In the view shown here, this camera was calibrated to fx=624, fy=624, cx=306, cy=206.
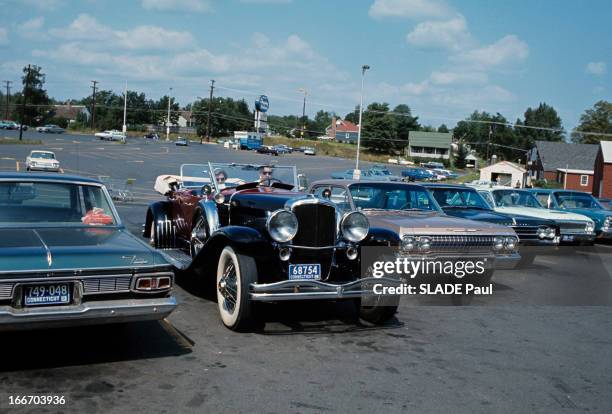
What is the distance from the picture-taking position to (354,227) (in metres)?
6.75

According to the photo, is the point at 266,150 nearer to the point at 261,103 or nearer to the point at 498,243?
the point at 261,103

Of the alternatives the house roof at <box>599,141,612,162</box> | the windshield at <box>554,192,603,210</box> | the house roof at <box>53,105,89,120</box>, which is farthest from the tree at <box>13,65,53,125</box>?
the windshield at <box>554,192,603,210</box>

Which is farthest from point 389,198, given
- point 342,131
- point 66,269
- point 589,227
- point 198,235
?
point 342,131

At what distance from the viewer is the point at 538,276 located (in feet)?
36.1

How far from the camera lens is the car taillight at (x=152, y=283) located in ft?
16.8

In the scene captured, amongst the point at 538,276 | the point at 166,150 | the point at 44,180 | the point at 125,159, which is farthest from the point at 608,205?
the point at 166,150

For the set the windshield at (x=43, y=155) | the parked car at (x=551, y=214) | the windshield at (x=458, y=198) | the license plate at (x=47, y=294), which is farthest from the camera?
the windshield at (x=43, y=155)

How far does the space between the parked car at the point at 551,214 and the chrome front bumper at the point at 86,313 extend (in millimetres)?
10168

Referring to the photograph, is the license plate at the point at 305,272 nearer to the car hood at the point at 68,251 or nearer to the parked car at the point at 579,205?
the car hood at the point at 68,251

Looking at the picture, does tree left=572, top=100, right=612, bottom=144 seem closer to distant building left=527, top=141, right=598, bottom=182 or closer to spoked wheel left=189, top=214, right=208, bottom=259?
distant building left=527, top=141, right=598, bottom=182

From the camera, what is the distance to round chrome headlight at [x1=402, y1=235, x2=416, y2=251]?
317 inches

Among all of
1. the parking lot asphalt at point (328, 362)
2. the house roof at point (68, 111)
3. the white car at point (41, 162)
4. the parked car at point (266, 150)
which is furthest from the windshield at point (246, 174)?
the house roof at point (68, 111)

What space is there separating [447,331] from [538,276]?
4.89 metres

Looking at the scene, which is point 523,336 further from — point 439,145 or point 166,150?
point 439,145
